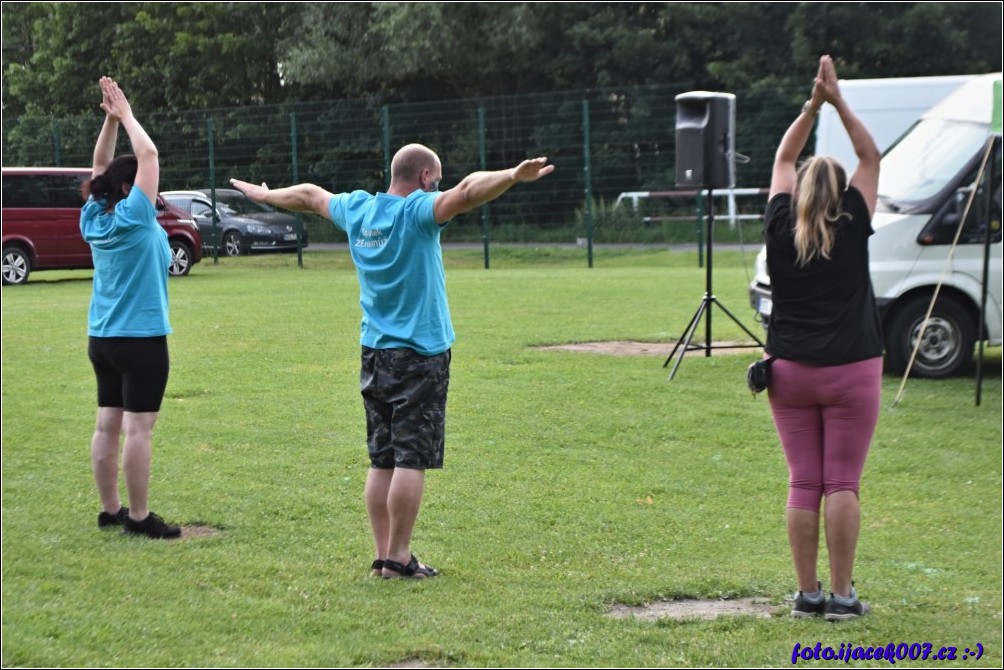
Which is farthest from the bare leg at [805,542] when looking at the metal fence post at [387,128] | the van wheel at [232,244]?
the metal fence post at [387,128]

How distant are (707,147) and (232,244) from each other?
1544cm

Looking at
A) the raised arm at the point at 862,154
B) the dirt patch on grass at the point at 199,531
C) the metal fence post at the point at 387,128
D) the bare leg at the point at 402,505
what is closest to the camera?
the raised arm at the point at 862,154

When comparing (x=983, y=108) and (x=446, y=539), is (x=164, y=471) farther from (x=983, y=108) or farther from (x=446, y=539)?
(x=983, y=108)

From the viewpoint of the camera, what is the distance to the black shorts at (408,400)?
5.43 metres

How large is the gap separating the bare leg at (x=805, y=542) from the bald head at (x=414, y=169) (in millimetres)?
2016

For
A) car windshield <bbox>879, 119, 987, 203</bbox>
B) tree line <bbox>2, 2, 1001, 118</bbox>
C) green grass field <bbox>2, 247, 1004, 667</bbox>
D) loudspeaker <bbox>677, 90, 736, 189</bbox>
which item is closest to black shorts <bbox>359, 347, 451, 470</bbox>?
green grass field <bbox>2, 247, 1004, 667</bbox>

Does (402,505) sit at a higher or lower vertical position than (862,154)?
lower

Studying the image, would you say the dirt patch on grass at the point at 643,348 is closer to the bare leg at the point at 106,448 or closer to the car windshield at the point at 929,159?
the car windshield at the point at 929,159

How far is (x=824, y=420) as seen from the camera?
5117 millimetres

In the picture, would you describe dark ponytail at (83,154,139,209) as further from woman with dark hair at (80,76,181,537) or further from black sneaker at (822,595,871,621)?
black sneaker at (822,595,871,621)

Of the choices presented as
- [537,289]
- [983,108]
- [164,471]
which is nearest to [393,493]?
[164,471]

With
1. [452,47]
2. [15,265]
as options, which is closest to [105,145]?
[15,265]

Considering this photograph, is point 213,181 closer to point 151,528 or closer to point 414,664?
point 151,528

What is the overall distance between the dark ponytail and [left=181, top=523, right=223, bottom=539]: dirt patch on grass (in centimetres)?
165
